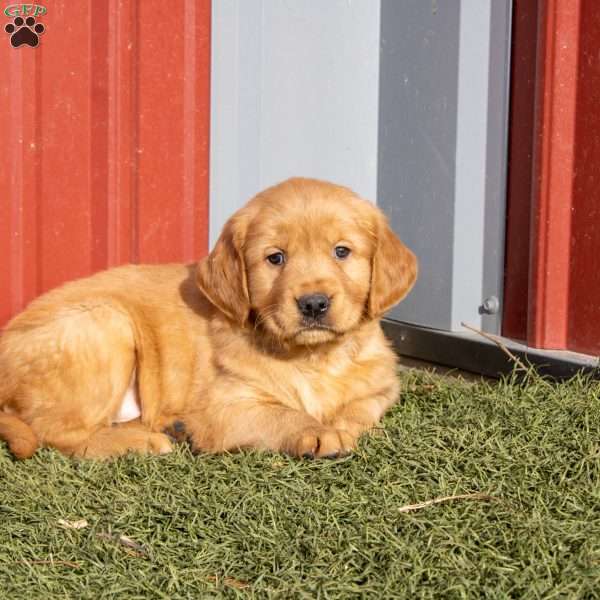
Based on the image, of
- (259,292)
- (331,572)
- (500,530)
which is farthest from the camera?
(259,292)

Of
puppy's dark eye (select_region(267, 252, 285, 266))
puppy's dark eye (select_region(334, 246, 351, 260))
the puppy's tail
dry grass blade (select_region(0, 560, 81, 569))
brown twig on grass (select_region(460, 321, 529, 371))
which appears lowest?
dry grass blade (select_region(0, 560, 81, 569))

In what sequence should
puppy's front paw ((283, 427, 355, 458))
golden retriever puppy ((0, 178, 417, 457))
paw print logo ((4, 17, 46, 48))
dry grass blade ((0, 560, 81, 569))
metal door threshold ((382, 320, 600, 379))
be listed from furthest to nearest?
paw print logo ((4, 17, 46, 48)) → metal door threshold ((382, 320, 600, 379)) → golden retriever puppy ((0, 178, 417, 457)) → puppy's front paw ((283, 427, 355, 458)) → dry grass blade ((0, 560, 81, 569))

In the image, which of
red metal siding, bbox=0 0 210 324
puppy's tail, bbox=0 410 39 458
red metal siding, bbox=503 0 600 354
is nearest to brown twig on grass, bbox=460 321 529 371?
red metal siding, bbox=503 0 600 354

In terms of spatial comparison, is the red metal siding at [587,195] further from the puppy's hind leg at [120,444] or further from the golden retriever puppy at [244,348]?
the puppy's hind leg at [120,444]

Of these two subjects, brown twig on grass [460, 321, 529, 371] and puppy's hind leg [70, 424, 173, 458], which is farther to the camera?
brown twig on grass [460, 321, 529, 371]

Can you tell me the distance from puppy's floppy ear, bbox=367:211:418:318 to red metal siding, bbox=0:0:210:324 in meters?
1.76

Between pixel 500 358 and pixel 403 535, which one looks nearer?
pixel 403 535

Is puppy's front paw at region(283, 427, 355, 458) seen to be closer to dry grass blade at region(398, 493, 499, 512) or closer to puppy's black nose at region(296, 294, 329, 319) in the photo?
puppy's black nose at region(296, 294, 329, 319)

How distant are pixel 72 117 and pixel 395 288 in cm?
229

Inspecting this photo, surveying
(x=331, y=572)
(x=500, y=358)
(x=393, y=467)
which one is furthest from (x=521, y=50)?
(x=331, y=572)

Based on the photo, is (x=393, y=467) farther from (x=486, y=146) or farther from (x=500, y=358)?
(x=486, y=146)

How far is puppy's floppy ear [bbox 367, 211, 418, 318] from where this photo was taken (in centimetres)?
383

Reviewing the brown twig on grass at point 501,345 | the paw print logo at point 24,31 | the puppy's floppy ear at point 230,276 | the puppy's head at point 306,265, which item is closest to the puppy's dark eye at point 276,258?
the puppy's head at point 306,265

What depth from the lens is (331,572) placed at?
Result: 2.57m
